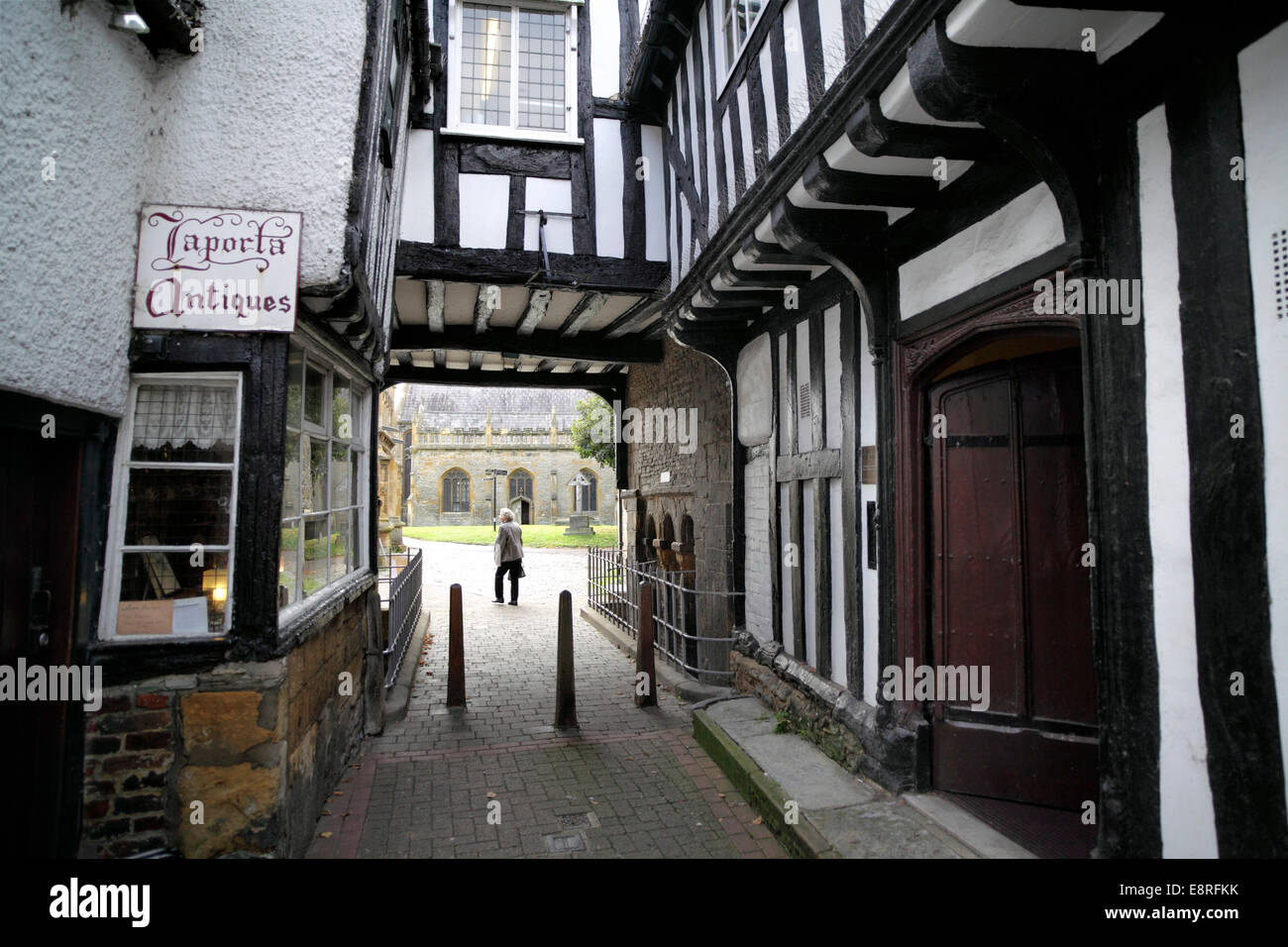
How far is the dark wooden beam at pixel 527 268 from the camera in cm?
669

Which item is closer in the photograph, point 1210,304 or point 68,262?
point 1210,304

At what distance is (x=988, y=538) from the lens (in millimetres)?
3850

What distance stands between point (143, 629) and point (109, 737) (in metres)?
0.48

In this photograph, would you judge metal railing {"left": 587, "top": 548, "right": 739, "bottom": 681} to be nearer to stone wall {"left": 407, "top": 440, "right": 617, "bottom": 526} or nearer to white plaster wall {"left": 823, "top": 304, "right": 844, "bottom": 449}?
white plaster wall {"left": 823, "top": 304, "right": 844, "bottom": 449}

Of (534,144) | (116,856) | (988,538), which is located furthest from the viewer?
(534,144)

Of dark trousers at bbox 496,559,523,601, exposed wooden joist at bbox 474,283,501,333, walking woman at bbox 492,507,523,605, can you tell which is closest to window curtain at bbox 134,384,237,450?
exposed wooden joist at bbox 474,283,501,333

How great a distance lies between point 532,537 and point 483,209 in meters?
25.3

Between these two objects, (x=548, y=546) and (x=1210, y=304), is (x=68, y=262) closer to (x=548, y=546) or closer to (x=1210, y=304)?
(x=1210, y=304)

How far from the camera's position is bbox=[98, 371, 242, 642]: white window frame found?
129 inches

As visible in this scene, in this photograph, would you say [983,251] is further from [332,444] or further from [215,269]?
[332,444]

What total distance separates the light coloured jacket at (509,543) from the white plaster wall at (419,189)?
6618 mm

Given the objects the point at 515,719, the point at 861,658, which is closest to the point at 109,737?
the point at 515,719

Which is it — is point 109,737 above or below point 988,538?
below

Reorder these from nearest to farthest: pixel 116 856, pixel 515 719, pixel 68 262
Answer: pixel 68 262 < pixel 116 856 < pixel 515 719
